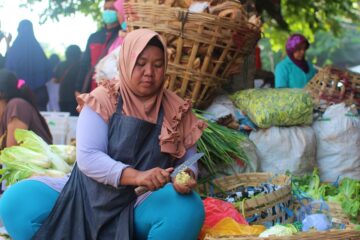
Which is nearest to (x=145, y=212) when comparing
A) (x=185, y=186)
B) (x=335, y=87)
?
(x=185, y=186)

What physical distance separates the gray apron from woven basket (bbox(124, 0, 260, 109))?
4.66ft

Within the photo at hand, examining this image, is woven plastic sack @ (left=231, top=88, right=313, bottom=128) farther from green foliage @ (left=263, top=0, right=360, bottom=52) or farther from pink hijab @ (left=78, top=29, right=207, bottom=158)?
green foliage @ (left=263, top=0, right=360, bottom=52)

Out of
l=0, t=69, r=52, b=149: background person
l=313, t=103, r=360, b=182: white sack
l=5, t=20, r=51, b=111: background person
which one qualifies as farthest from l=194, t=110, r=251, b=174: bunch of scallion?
l=5, t=20, r=51, b=111: background person

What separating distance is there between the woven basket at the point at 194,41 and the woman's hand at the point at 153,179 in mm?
1807

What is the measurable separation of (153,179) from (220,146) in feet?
5.13

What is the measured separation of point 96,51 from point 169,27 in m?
3.40

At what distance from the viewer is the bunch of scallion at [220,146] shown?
4.57 metres

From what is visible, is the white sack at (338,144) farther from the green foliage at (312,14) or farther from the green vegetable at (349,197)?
the green foliage at (312,14)

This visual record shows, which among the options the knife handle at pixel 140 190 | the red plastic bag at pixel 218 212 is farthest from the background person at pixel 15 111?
the knife handle at pixel 140 190

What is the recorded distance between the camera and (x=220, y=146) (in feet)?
15.1

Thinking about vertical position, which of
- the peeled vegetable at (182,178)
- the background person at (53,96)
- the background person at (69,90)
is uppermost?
the peeled vegetable at (182,178)

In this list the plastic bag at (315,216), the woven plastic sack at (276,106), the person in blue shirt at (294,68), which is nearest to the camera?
the plastic bag at (315,216)

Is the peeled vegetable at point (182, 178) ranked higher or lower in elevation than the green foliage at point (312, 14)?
higher

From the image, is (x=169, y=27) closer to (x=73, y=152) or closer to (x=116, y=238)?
(x=73, y=152)
